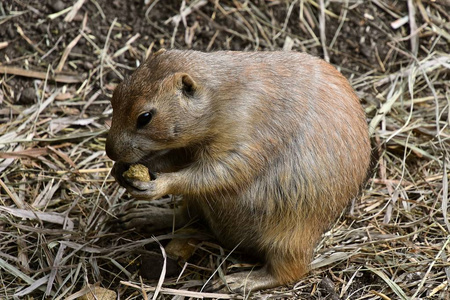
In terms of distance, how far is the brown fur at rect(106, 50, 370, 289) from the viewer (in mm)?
4176

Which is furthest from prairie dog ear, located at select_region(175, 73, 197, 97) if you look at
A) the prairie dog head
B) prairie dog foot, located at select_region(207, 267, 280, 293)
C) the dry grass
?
prairie dog foot, located at select_region(207, 267, 280, 293)

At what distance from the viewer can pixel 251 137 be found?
434 centimetres

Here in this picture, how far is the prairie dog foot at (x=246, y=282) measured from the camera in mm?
4727

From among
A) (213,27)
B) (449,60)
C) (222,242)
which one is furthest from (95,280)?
(449,60)

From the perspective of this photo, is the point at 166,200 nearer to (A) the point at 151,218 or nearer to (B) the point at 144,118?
(A) the point at 151,218

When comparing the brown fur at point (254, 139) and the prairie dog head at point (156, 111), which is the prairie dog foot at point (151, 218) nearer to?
the brown fur at point (254, 139)

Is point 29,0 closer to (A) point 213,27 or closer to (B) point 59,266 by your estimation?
(A) point 213,27

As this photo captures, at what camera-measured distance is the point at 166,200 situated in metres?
5.51

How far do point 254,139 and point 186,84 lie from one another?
0.58 metres

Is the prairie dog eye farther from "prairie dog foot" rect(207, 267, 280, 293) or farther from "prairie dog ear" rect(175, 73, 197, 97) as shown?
"prairie dog foot" rect(207, 267, 280, 293)

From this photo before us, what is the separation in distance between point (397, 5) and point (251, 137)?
3414mm

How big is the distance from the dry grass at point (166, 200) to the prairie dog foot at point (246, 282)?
0.08 m

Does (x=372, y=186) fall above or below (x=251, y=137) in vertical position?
below

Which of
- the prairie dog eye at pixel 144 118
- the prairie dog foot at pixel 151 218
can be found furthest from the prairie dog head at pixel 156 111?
the prairie dog foot at pixel 151 218
